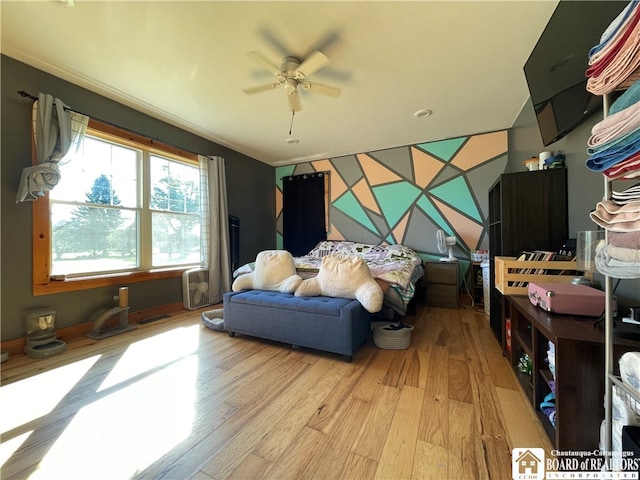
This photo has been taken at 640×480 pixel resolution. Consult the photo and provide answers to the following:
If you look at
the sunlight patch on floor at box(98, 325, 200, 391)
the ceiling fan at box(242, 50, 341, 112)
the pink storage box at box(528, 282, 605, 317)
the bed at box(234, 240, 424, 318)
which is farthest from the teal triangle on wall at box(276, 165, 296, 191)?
the pink storage box at box(528, 282, 605, 317)

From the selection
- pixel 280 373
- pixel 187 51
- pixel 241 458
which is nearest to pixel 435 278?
pixel 280 373

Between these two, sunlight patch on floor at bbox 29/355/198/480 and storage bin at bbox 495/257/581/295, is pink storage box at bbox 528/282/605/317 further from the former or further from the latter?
sunlight patch on floor at bbox 29/355/198/480

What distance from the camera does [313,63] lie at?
1.88m

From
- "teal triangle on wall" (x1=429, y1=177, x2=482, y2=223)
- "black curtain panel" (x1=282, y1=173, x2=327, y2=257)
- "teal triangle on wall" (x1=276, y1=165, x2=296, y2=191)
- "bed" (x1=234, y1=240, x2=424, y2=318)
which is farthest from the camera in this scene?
"teal triangle on wall" (x1=276, y1=165, x2=296, y2=191)

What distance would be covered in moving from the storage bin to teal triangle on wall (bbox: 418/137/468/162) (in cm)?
256

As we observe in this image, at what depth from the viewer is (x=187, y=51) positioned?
77.7 inches

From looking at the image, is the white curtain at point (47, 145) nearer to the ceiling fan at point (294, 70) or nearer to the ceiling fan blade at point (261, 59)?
the ceiling fan at point (294, 70)

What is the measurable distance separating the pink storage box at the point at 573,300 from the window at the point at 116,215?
3.72 metres

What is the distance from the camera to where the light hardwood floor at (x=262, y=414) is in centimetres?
102

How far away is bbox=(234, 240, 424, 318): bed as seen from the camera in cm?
235

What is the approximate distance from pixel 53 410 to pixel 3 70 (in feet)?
8.92

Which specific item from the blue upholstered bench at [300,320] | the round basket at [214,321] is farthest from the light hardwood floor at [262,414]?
the round basket at [214,321]

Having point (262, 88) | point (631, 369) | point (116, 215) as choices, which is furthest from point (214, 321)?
point (631, 369)

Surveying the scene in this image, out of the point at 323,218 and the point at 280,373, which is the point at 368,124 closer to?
the point at 323,218
